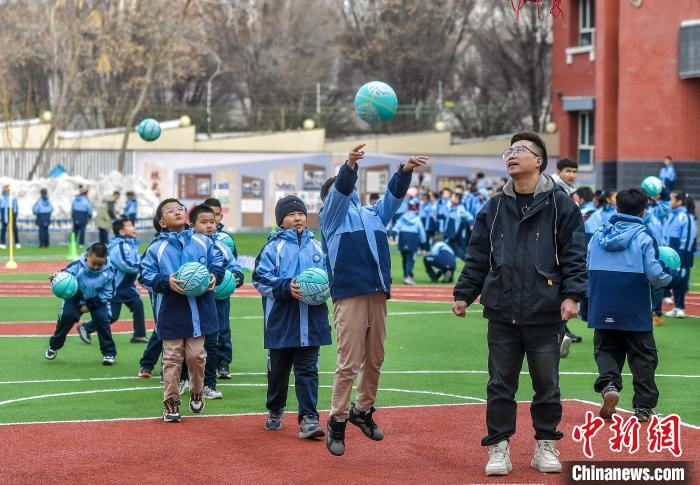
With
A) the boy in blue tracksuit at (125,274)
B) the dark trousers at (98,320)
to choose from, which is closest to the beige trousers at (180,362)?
the dark trousers at (98,320)

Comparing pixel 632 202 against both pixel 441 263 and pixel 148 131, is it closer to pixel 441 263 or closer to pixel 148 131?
pixel 441 263

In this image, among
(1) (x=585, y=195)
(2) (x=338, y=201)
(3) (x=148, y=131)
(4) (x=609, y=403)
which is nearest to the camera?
(2) (x=338, y=201)

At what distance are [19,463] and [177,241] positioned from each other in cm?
263

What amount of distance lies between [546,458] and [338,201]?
7.49 ft

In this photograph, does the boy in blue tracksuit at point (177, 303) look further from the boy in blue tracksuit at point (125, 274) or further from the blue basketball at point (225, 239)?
the boy in blue tracksuit at point (125, 274)

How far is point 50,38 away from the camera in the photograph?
149ft

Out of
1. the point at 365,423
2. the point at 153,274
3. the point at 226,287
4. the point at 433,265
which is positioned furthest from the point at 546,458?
the point at 433,265

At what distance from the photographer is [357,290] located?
31.3ft

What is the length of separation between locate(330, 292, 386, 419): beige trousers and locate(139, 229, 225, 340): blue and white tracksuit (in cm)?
182

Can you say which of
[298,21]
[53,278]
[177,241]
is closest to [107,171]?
[298,21]

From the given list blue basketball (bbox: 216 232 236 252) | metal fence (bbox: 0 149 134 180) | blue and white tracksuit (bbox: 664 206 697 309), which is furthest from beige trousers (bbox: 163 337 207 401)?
metal fence (bbox: 0 149 134 180)

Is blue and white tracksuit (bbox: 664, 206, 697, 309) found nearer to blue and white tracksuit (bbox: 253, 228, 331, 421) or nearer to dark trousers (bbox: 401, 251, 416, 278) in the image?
dark trousers (bbox: 401, 251, 416, 278)

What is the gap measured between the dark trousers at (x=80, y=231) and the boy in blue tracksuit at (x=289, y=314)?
93.6 feet

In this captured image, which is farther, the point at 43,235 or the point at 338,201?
the point at 43,235
